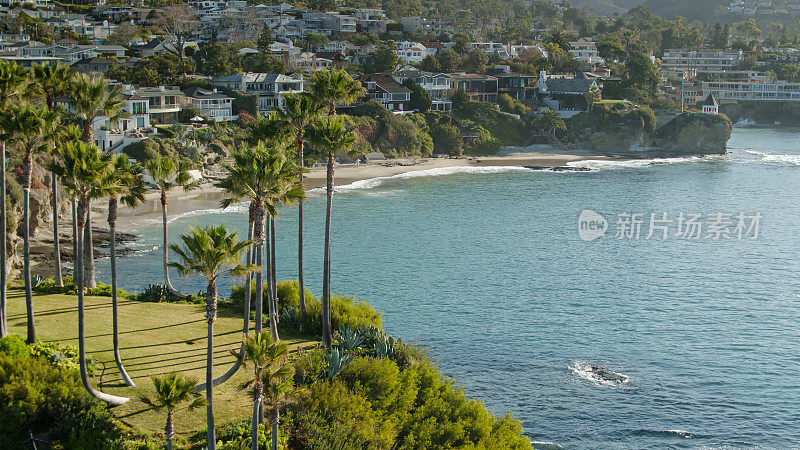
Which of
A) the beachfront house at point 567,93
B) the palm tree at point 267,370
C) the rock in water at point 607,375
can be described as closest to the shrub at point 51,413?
the palm tree at point 267,370

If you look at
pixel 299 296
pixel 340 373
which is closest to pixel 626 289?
pixel 299 296

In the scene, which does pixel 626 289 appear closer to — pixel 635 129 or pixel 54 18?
pixel 635 129

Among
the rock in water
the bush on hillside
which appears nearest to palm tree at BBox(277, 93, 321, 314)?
the bush on hillside

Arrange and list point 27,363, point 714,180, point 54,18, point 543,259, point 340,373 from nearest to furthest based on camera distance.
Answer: point 27,363, point 340,373, point 543,259, point 714,180, point 54,18

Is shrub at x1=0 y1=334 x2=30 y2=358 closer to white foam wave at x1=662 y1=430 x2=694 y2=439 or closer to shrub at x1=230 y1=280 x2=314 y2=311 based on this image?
shrub at x1=230 y1=280 x2=314 y2=311

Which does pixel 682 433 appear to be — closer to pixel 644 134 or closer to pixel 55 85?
pixel 55 85
